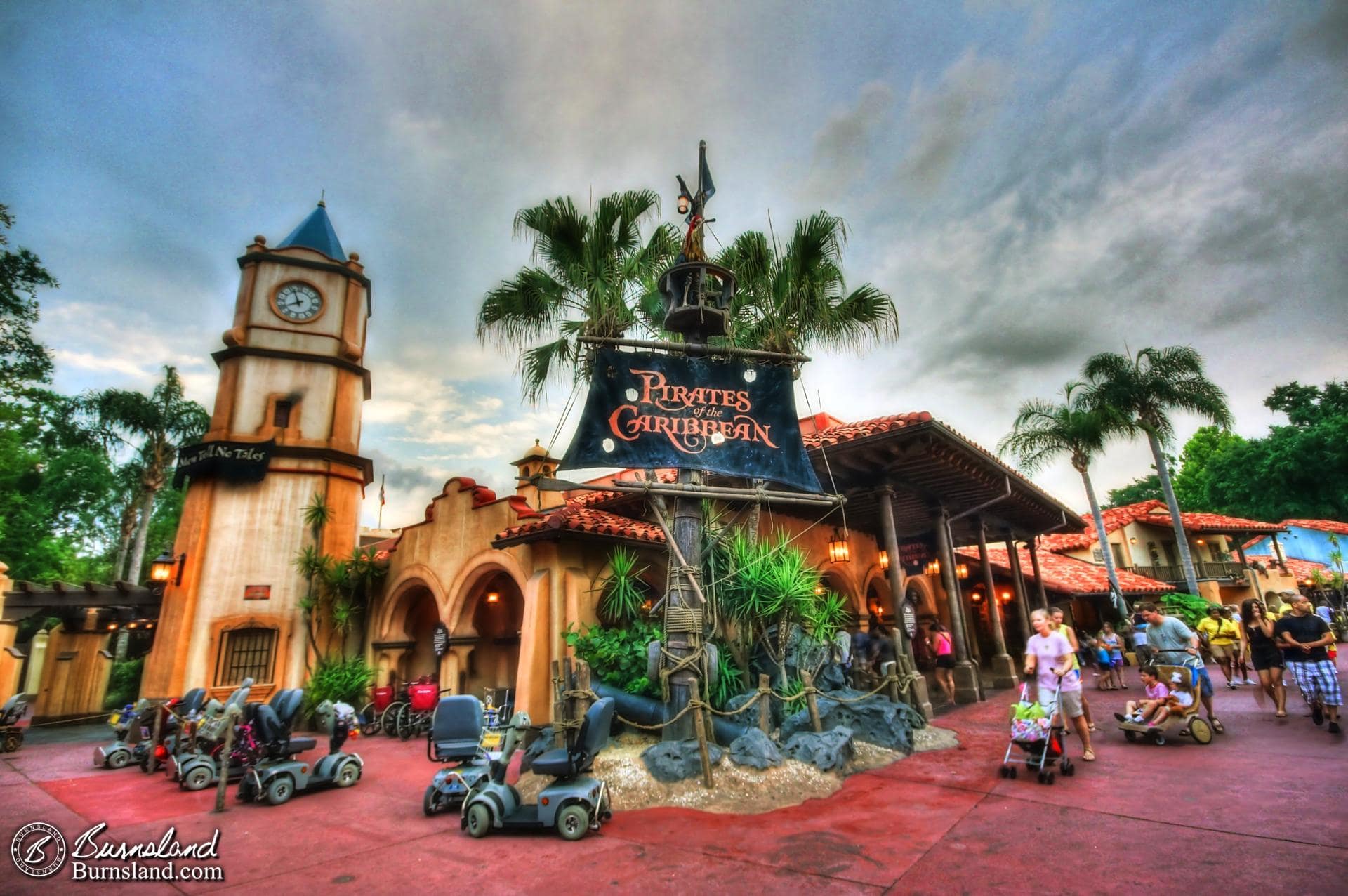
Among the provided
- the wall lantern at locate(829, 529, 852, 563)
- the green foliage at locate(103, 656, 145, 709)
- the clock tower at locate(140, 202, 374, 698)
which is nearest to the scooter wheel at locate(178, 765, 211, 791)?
the clock tower at locate(140, 202, 374, 698)

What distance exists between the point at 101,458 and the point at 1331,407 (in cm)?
6657

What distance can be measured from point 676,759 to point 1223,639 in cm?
1166

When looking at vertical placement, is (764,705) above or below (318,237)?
below

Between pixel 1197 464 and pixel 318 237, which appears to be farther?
pixel 1197 464

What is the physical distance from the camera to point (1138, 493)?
51.6 m

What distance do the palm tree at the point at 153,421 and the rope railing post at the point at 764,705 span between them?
27.2 meters

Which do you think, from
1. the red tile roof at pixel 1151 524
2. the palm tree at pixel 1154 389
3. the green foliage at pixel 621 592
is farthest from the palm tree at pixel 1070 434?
the green foliage at pixel 621 592

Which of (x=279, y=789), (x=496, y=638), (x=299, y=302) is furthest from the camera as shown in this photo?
(x=299, y=302)

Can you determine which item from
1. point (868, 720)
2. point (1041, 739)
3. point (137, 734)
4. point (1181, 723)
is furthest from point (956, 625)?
point (137, 734)

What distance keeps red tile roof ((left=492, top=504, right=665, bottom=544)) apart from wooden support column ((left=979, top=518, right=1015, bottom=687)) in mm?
9435

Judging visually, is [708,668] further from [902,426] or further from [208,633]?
[208,633]

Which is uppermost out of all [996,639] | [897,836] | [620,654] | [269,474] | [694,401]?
[269,474]

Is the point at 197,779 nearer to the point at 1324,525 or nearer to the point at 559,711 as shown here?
the point at 559,711

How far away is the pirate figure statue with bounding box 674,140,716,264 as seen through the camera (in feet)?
29.7
